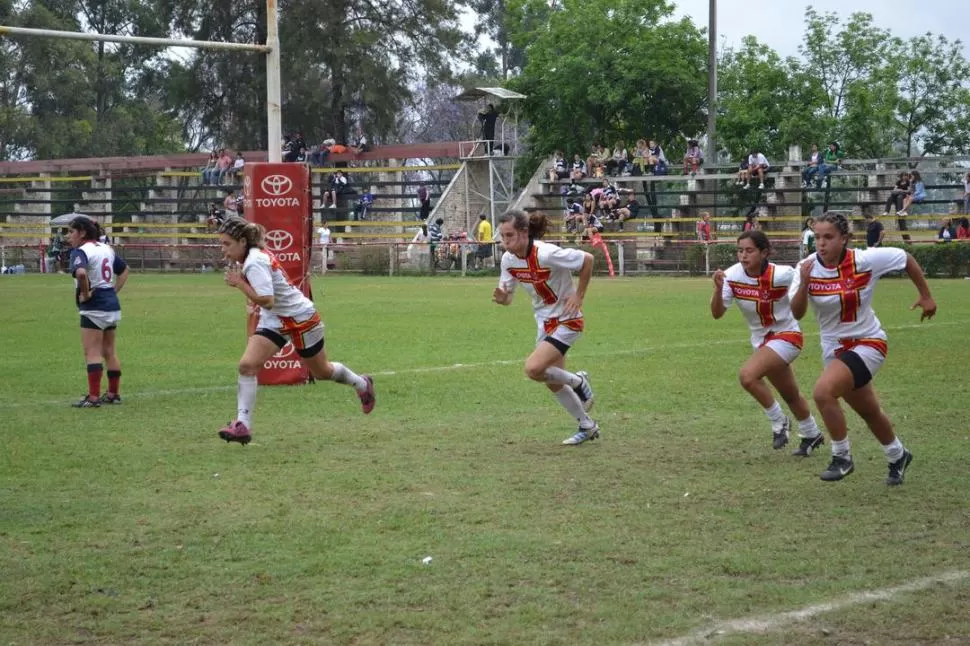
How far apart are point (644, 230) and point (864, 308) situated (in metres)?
36.1

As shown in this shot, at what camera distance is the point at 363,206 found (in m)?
48.9

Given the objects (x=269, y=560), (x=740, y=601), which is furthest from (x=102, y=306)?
(x=740, y=601)

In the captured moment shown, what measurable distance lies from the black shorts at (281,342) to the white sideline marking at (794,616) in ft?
17.3

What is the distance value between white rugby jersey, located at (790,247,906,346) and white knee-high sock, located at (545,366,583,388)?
236cm

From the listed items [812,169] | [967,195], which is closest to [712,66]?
[812,169]

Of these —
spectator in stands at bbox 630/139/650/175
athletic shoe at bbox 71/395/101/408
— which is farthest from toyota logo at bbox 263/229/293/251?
spectator in stands at bbox 630/139/650/175

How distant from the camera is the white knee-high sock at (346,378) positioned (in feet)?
34.0

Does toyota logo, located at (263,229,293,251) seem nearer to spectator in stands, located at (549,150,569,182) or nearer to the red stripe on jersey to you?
the red stripe on jersey

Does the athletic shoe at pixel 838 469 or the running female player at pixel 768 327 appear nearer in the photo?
the athletic shoe at pixel 838 469

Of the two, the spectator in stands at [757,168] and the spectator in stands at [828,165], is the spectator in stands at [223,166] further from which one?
the spectator in stands at [828,165]

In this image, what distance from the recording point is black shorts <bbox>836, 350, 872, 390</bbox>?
809 cm

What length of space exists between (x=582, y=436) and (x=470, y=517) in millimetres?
2800

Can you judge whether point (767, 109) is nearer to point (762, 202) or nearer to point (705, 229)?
point (762, 202)

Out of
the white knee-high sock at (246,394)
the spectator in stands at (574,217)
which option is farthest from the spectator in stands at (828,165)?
the white knee-high sock at (246,394)
